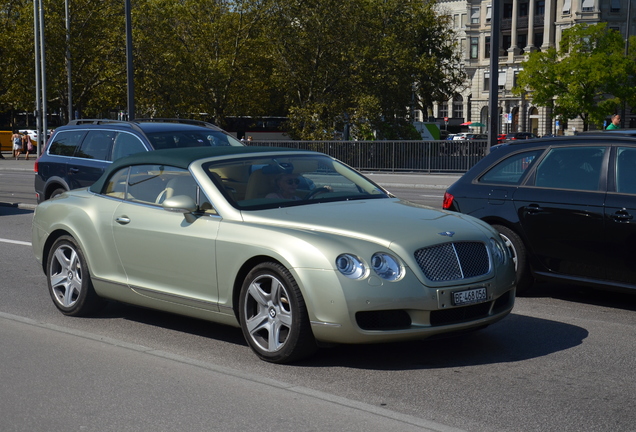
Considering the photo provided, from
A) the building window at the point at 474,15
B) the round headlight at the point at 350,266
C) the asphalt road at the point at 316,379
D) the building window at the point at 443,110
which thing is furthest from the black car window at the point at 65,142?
the building window at the point at 443,110

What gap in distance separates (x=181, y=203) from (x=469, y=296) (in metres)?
2.15

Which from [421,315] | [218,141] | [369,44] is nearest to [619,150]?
[421,315]

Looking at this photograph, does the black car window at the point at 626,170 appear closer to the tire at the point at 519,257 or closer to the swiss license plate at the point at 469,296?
the tire at the point at 519,257

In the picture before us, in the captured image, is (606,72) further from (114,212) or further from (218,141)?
(114,212)

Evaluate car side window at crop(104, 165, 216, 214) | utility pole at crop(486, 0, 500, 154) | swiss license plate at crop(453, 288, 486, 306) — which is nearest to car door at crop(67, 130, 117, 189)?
car side window at crop(104, 165, 216, 214)

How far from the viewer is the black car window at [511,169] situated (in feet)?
28.4

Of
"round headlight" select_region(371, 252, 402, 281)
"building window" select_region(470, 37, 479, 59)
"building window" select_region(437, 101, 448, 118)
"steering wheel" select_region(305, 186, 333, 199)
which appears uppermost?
"building window" select_region(470, 37, 479, 59)

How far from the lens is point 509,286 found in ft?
20.6

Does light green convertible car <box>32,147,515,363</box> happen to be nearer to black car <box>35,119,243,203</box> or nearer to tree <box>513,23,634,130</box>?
black car <box>35,119,243,203</box>

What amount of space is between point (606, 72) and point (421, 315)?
2461 inches

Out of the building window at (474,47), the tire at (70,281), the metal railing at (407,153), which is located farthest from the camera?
the building window at (474,47)

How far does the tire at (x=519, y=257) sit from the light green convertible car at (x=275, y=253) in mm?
1840

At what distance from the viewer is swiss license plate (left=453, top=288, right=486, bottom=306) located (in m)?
5.80

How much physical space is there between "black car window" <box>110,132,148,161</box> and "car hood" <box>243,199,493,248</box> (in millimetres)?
7338
